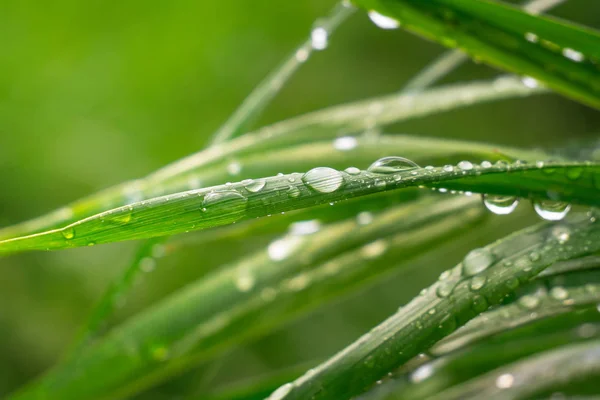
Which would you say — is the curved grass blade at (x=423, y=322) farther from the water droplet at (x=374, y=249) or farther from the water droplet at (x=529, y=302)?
the water droplet at (x=374, y=249)

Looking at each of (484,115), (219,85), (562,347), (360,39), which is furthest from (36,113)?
(562,347)

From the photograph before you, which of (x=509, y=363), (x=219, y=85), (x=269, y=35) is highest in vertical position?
(x=269, y=35)

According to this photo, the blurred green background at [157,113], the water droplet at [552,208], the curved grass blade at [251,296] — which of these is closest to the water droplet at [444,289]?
the water droplet at [552,208]

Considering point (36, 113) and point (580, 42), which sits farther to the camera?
point (36, 113)

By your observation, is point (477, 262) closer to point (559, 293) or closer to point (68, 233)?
point (559, 293)

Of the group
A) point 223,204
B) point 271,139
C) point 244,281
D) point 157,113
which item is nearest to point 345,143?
point 271,139

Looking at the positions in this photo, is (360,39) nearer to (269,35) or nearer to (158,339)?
(269,35)
